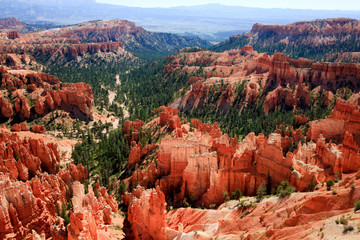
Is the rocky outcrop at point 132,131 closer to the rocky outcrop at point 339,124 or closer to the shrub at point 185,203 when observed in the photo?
the shrub at point 185,203

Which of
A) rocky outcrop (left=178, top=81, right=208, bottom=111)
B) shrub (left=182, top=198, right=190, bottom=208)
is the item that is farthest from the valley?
rocky outcrop (left=178, top=81, right=208, bottom=111)

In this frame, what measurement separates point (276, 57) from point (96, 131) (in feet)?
239

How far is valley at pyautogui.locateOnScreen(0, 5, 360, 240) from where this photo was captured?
87.1ft

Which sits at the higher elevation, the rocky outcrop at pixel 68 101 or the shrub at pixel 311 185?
the shrub at pixel 311 185

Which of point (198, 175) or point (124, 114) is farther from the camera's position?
point (124, 114)

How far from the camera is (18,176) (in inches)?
1813

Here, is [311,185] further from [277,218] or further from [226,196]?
[226,196]

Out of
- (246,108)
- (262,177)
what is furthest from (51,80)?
(262,177)

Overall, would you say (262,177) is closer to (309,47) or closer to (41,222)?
(41,222)

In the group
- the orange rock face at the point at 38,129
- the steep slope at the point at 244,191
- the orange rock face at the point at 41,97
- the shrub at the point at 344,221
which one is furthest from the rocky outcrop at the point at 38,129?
the shrub at the point at 344,221

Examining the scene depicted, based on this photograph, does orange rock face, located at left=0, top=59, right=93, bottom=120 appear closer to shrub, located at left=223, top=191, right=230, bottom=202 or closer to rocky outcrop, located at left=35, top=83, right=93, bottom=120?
rocky outcrop, located at left=35, top=83, right=93, bottom=120

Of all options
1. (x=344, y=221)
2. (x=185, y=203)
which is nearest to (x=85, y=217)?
(x=185, y=203)

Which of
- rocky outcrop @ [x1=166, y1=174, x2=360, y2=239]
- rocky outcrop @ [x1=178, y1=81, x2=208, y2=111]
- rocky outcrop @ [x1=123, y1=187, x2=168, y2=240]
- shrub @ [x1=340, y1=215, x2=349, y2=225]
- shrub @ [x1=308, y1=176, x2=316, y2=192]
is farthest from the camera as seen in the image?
rocky outcrop @ [x1=178, y1=81, x2=208, y2=111]

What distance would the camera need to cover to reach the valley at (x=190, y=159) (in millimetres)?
26562
